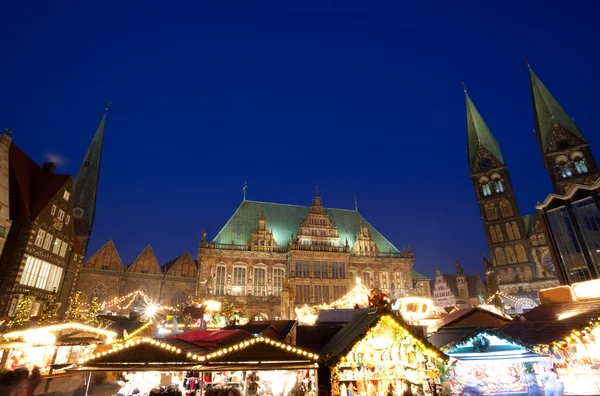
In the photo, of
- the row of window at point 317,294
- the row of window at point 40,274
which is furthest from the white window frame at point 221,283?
the row of window at point 40,274

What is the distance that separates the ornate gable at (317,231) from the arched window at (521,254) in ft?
86.3

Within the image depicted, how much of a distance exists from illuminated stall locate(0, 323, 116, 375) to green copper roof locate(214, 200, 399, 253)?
2161 cm

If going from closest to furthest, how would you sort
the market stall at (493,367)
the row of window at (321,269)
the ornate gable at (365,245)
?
the market stall at (493,367) < the row of window at (321,269) < the ornate gable at (365,245)

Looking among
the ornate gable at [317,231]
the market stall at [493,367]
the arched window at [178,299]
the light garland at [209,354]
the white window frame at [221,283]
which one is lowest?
the market stall at [493,367]

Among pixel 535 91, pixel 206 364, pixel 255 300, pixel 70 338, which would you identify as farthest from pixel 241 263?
pixel 535 91

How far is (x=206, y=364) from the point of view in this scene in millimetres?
8336

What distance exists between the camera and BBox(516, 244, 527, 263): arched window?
45344 millimetres

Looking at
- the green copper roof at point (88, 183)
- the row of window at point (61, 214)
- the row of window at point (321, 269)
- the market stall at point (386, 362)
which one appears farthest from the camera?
the green copper roof at point (88, 183)

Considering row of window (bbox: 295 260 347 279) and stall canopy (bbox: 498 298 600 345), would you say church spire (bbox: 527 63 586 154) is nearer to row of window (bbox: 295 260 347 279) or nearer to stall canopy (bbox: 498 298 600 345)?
row of window (bbox: 295 260 347 279)

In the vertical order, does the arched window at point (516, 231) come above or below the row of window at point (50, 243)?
above

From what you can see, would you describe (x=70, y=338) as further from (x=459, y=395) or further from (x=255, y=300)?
(x=255, y=300)

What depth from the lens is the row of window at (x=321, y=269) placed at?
3897cm

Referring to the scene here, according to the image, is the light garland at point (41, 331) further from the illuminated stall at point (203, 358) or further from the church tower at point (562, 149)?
the church tower at point (562, 149)

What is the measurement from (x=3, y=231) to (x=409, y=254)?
4283cm
